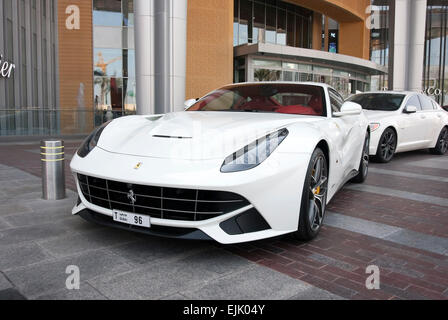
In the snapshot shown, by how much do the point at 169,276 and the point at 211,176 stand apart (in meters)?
0.74

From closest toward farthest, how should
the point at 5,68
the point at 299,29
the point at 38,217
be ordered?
the point at 38,217 → the point at 5,68 → the point at 299,29

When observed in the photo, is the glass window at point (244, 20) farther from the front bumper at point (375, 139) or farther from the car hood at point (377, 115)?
the front bumper at point (375, 139)

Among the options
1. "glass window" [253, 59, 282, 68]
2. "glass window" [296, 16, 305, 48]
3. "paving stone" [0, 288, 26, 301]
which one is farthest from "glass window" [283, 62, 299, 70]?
"paving stone" [0, 288, 26, 301]

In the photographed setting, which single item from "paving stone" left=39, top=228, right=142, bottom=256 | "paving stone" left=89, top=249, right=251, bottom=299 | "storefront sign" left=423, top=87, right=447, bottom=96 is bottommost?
"paving stone" left=89, top=249, right=251, bottom=299

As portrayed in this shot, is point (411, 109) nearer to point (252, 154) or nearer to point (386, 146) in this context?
point (386, 146)

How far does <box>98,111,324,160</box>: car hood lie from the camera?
3.27m

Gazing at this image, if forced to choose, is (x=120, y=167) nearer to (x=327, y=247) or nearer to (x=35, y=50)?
(x=327, y=247)

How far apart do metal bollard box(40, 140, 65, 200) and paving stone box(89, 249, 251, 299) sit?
2669 mm

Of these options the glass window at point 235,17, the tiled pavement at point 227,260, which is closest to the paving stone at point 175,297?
the tiled pavement at point 227,260

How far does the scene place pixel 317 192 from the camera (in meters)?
3.77

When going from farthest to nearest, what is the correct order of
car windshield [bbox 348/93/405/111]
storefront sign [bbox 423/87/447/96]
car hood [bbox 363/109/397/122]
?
storefront sign [bbox 423/87/447/96]
car windshield [bbox 348/93/405/111]
car hood [bbox 363/109/397/122]

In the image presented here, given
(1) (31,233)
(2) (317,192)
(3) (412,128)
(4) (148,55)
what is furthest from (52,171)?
(3) (412,128)

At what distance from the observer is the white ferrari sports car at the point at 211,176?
3033 millimetres

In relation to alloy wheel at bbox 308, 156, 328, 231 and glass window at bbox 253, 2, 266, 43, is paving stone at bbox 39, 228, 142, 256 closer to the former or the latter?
alloy wheel at bbox 308, 156, 328, 231
